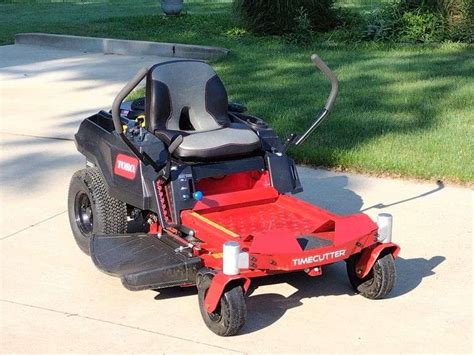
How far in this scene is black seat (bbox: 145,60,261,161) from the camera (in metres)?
4.69

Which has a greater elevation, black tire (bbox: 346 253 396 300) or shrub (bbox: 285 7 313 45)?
black tire (bbox: 346 253 396 300)

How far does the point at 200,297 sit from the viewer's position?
13.6 feet

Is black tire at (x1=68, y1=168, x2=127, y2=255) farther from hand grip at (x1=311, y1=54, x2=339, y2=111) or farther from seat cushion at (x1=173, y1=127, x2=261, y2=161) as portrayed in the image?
hand grip at (x1=311, y1=54, x2=339, y2=111)

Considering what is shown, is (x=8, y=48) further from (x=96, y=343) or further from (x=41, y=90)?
(x=96, y=343)

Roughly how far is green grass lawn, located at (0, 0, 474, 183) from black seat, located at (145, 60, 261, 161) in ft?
6.19

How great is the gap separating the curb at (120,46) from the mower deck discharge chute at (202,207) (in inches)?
248

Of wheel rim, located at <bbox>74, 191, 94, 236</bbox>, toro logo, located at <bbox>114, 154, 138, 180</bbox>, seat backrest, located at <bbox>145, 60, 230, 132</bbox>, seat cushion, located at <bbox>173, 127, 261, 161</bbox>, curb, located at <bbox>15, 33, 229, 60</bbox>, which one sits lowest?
curb, located at <bbox>15, 33, 229, 60</bbox>

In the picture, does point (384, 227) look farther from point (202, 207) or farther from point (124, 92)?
point (124, 92)

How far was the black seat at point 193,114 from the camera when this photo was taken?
4688 mm

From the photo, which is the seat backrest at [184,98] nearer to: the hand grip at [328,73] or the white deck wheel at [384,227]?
the hand grip at [328,73]

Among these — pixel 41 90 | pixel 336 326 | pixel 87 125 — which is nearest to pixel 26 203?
pixel 87 125

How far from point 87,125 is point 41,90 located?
487cm

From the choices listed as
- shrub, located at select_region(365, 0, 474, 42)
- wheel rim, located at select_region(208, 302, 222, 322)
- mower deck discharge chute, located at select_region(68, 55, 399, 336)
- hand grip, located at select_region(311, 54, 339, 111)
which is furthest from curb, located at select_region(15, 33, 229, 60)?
wheel rim, located at select_region(208, 302, 222, 322)

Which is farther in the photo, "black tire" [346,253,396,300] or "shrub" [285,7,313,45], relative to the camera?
"shrub" [285,7,313,45]
